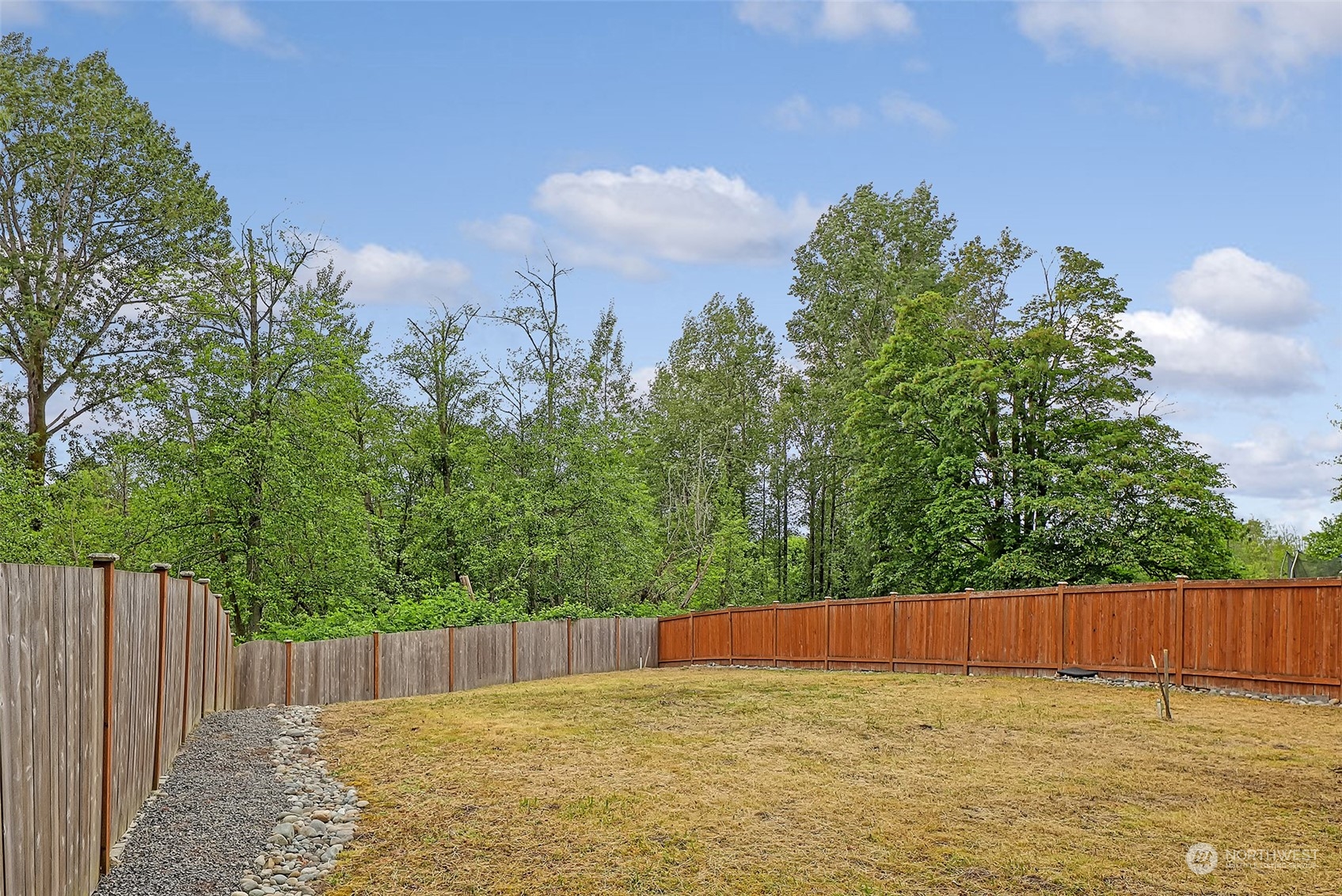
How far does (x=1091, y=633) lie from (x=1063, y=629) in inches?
19.7

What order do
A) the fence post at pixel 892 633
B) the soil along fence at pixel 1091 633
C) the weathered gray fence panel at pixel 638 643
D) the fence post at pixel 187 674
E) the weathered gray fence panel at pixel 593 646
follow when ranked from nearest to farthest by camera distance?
the fence post at pixel 187 674 → the soil along fence at pixel 1091 633 → the fence post at pixel 892 633 → the weathered gray fence panel at pixel 593 646 → the weathered gray fence panel at pixel 638 643

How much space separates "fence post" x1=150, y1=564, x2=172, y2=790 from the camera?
6543 millimetres

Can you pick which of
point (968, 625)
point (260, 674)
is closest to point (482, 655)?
point (260, 674)

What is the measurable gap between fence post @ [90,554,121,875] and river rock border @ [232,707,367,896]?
0.69m

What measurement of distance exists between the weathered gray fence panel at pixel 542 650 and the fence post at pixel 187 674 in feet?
35.5

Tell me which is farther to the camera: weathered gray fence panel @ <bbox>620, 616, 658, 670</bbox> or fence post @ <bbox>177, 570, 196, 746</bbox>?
weathered gray fence panel @ <bbox>620, 616, 658, 670</bbox>

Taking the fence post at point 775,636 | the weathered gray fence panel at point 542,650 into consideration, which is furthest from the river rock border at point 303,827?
the fence post at point 775,636

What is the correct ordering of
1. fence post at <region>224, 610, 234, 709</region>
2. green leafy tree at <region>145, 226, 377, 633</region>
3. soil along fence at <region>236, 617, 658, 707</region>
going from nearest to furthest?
fence post at <region>224, 610, 234, 709</region>
soil along fence at <region>236, 617, 658, 707</region>
green leafy tree at <region>145, 226, 377, 633</region>

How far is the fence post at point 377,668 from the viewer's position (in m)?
15.8

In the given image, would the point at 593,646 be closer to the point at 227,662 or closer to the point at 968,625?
the point at 968,625

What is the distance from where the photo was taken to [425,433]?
28.1 meters

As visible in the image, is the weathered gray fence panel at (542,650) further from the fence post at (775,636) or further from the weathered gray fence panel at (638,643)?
the fence post at (775,636)

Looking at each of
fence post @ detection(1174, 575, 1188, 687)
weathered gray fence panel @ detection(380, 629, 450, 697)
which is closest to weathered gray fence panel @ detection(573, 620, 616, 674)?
weathered gray fence panel @ detection(380, 629, 450, 697)

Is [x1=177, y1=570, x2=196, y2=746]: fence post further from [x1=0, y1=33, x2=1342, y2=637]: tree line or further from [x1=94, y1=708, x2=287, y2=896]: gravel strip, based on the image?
[x1=0, y1=33, x2=1342, y2=637]: tree line
